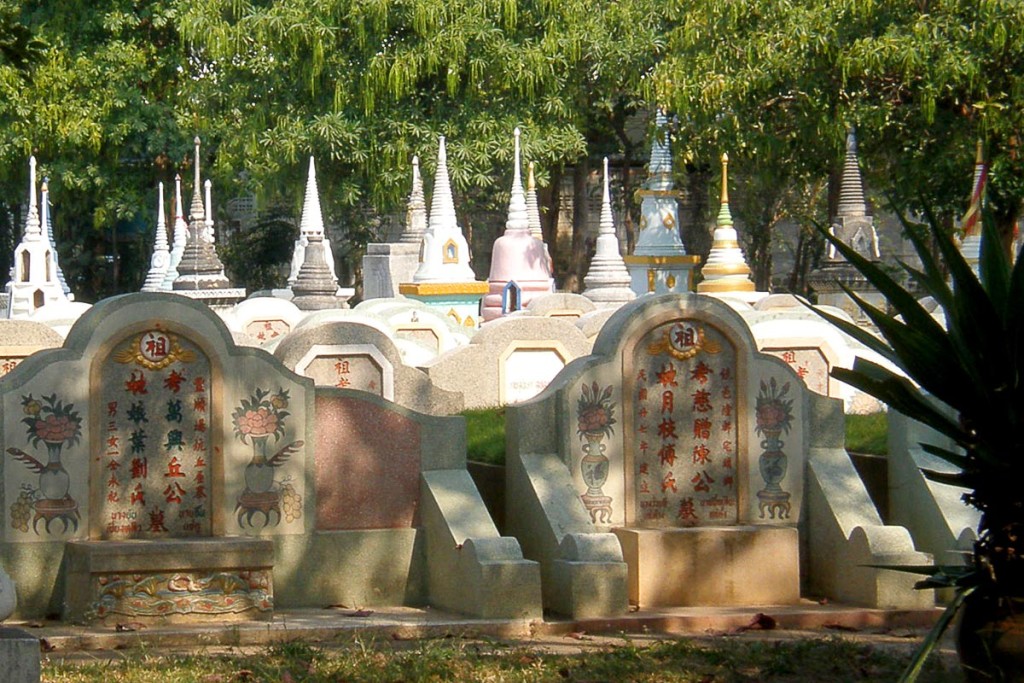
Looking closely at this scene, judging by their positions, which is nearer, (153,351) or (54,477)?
(54,477)

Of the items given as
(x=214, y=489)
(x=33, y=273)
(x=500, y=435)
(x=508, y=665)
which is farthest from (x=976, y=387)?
(x=33, y=273)

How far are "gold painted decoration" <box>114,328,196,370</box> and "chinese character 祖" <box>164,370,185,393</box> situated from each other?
64 mm

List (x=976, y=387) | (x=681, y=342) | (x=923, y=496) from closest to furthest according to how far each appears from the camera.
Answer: (x=976, y=387) → (x=681, y=342) → (x=923, y=496)

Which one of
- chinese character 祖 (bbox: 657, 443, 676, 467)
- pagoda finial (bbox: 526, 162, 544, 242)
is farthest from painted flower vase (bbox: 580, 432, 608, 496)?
pagoda finial (bbox: 526, 162, 544, 242)

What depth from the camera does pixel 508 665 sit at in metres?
7.30

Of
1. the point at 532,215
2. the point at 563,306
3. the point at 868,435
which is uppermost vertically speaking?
the point at 532,215

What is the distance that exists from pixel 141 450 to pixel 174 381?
42 cm

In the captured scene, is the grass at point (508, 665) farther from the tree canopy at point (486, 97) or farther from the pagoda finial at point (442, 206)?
the pagoda finial at point (442, 206)

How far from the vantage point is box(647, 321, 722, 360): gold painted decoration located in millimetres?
9867

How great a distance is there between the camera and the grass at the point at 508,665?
7.03m

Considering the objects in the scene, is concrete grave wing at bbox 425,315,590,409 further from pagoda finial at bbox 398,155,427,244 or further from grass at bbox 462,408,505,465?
pagoda finial at bbox 398,155,427,244

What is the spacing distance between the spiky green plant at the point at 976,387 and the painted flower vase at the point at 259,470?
13.3 ft

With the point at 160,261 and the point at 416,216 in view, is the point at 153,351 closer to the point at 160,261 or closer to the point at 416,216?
the point at 416,216

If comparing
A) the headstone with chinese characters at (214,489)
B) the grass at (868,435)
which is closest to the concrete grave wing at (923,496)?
the grass at (868,435)
